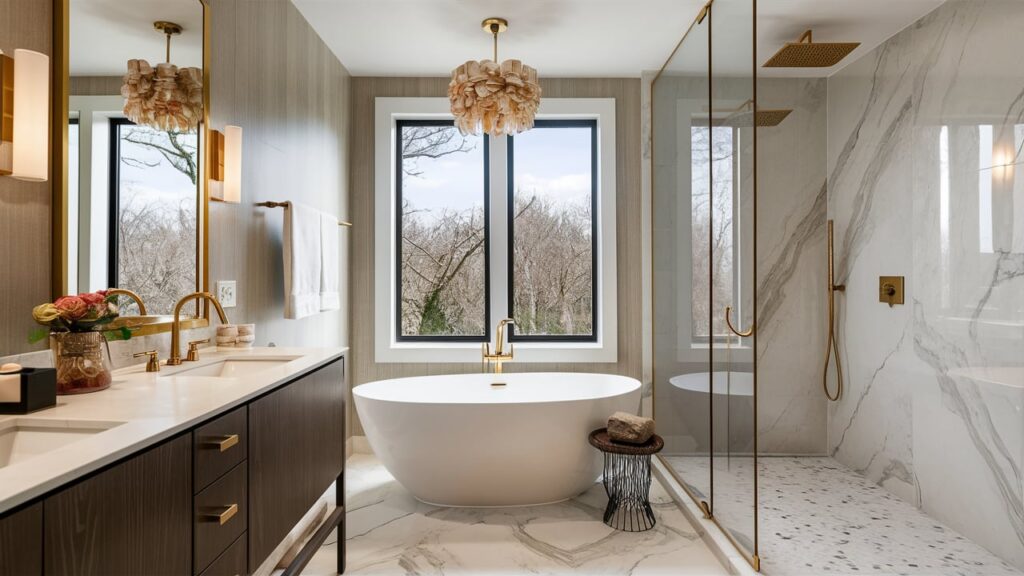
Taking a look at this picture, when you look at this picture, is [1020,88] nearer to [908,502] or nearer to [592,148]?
[908,502]

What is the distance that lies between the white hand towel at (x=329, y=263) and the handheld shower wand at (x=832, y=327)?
8.99 ft

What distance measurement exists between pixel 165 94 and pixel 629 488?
7.74 feet

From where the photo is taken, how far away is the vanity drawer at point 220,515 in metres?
1.04

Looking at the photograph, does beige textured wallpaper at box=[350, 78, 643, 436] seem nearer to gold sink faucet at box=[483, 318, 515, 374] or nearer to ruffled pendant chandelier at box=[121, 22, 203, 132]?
gold sink faucet at box=[483, 318, 515, 374]

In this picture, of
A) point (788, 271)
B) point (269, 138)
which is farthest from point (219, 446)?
point (788, 271)

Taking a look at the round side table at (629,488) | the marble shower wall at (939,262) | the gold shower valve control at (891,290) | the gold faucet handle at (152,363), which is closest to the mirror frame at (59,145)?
the gold faucet handle at (152,363)

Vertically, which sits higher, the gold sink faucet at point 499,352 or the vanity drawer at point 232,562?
the gold sink faucet at point 499,352

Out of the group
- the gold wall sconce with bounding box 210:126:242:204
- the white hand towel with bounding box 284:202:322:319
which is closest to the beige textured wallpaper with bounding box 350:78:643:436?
the white hand towel with bounding box 284:202:322:319

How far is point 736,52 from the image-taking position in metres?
2.14

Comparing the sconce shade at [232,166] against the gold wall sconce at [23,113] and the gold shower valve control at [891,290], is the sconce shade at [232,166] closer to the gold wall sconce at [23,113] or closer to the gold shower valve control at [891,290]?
the gold wall sconce at [23,113]

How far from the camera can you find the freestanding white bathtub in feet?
7.76

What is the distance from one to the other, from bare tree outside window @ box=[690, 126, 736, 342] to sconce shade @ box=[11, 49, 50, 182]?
222 centimetres

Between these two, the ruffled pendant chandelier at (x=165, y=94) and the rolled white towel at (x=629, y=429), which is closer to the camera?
the ruffled pendant chandelier at (x=165, y=94)

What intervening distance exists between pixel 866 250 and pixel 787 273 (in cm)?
39
